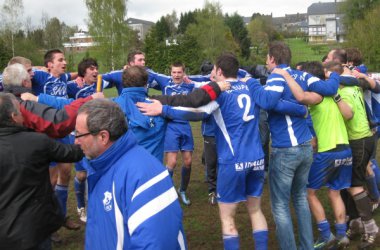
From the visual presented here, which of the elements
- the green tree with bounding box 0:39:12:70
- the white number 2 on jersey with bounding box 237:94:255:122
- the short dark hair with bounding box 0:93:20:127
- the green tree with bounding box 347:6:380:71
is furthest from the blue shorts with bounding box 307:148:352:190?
the green tree with bounding box 0:39:12:70

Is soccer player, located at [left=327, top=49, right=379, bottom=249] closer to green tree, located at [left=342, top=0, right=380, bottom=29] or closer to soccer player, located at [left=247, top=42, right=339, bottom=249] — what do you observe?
soccer player, located at [left=247, top=42, right=339, bottom=249]

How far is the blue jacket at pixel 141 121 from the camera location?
448 centimetres

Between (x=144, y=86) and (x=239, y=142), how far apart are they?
1182mm

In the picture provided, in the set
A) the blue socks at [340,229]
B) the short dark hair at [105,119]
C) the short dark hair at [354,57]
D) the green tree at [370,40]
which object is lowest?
the blue socks at [340,229]

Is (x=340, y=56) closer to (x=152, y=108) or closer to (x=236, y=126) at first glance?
(x=236, y=126)

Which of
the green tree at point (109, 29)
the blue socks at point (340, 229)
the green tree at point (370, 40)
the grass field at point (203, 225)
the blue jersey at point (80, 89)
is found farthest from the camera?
the green tree at point (109, 29)

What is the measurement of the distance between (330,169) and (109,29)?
53538mm

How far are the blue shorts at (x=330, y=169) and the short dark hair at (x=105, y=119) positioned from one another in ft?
10.4

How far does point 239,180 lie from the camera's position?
443cm

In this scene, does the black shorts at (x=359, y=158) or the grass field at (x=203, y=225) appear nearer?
the black shorts at (x=359, y=158)

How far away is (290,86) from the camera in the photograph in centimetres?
446

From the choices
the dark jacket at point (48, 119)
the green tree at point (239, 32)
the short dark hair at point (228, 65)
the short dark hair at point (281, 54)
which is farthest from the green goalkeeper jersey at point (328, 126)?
the green tree at point (239, 32)

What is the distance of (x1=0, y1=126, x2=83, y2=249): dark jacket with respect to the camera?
3086mm

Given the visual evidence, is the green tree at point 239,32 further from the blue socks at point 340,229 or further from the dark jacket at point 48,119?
the dark jacket at point 48,119
